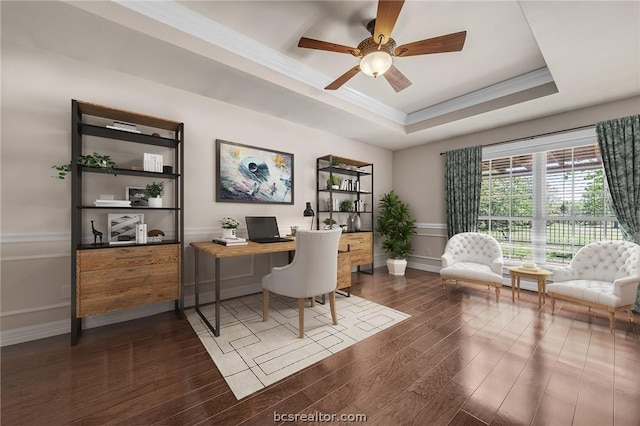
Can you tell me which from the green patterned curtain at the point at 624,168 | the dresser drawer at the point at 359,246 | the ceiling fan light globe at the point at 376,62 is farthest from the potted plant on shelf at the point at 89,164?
the green patterned curtain at the point at 624,168

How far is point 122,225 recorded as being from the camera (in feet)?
8.60

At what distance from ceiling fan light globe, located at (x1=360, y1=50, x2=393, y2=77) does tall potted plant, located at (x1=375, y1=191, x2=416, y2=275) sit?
305 centimetres

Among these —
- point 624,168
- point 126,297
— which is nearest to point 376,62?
point 126,297

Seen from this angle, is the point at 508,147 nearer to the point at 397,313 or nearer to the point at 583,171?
the point at 583,171

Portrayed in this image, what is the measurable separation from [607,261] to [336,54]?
397cm

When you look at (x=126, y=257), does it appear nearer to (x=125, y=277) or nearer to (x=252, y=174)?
(x=125, y=277)

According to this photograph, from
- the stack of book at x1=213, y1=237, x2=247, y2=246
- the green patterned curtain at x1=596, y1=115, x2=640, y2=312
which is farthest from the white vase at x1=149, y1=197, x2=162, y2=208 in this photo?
Answer: the green patterned curtain at x1=596, y1=115, x2=640, y2=312

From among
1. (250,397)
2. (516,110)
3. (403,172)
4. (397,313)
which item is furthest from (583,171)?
(250,397)

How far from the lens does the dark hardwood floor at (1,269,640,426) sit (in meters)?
1.43

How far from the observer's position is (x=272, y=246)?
2.79 meters

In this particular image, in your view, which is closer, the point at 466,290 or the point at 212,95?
the point at 212,95

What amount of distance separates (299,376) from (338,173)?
141 inches

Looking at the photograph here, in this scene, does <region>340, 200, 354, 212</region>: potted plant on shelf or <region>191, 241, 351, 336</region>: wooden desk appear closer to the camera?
<region>191, 241, 351, 336</region>: wooden desk

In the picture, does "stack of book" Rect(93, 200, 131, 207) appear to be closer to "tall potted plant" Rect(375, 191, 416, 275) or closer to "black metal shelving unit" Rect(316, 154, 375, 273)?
"black metal shelving unit" Rect(316, 154, 375, 273)
